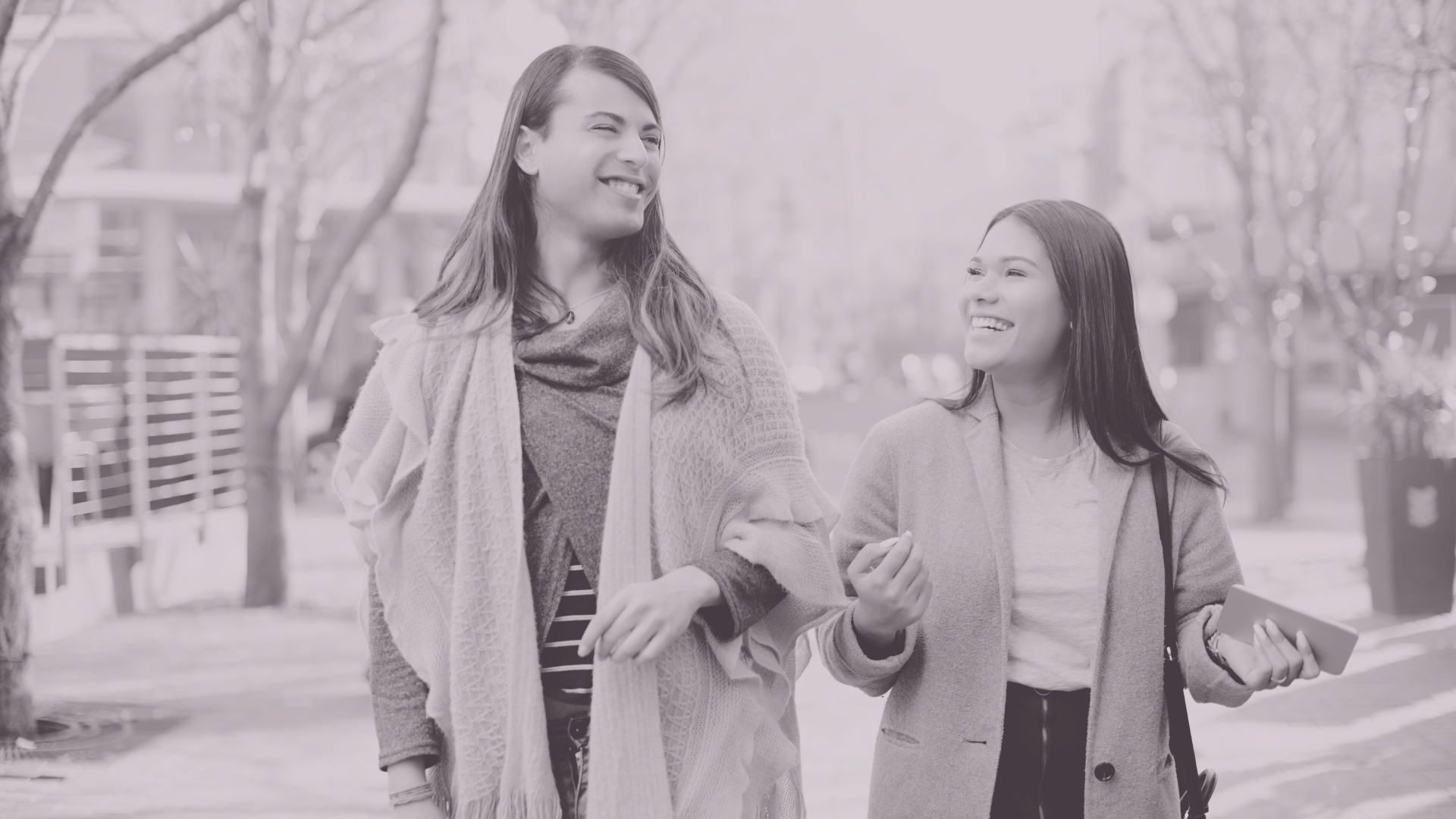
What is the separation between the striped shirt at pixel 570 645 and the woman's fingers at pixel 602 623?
0.21m

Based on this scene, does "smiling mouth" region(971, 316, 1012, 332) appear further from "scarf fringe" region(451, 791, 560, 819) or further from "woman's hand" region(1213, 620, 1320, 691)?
"scarf fringe" region(451, 791, 560, 819)

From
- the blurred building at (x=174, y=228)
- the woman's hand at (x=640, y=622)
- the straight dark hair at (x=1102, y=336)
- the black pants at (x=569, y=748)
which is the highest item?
the blurred building at (x=174, y=228)

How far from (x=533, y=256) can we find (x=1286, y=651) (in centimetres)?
138

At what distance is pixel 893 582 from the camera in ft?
7.97

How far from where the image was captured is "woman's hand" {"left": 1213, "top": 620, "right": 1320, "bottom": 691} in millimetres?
2295

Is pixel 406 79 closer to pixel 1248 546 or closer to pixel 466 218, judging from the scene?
pixel 1248 546

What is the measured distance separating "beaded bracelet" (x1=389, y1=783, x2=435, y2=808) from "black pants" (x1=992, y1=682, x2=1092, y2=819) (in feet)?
3.17

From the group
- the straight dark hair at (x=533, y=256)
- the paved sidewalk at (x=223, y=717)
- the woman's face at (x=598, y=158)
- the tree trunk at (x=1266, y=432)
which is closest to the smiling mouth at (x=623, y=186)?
the woman's face at (x=598, y=158)

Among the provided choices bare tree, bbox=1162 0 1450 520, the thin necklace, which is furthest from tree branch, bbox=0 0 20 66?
bare tree, bbox=1162 0 1450 520

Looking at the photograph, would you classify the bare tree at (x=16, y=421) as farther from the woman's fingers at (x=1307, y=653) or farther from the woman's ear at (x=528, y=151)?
the woman's fingers at (x=1307, y=653)

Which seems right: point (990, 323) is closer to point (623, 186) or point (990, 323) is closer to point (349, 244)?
point (623, 186)

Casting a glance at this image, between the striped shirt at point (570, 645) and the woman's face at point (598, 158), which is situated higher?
the woman's face at point (598, 158)

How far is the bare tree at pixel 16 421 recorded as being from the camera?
6.97 metres

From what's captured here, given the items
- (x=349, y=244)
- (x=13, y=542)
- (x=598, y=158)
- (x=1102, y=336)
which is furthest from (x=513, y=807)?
(x=349, y=244)
